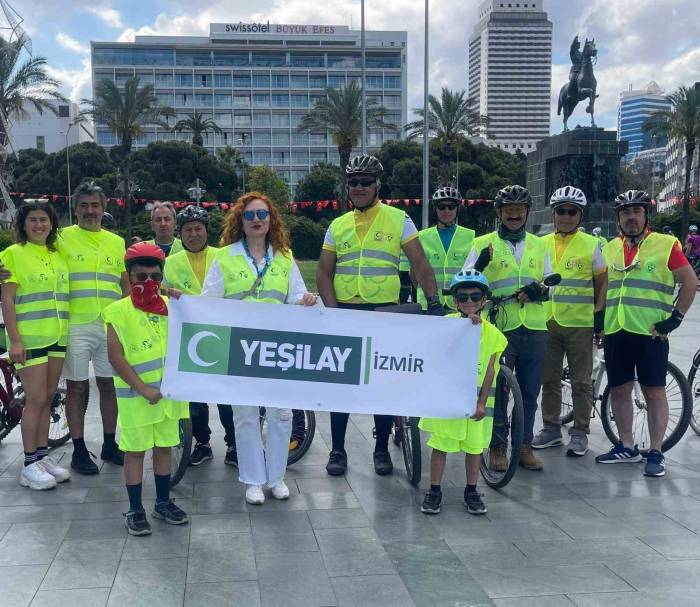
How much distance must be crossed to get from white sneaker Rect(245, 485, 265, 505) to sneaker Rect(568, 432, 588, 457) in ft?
8.63

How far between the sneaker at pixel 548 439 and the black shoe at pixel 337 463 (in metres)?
1.73

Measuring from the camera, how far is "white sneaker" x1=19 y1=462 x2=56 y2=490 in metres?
5.30

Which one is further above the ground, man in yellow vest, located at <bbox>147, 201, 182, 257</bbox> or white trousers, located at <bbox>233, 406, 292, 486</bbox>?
man in yellow vest, located at <bbox>147, 201, 182, 257</bbox>

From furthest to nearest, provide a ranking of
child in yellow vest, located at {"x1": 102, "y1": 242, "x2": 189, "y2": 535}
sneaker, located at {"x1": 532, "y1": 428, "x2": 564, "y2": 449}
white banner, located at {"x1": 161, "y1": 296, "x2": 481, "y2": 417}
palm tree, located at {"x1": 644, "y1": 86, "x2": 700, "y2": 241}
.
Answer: palm tree, located at {"x1": 644, "y1": 86, "x2": 700, "y2": 241}
sneaker, located at {"x1": 532, "y1": 428, "x2": 564, "y2": 449}
white banner, located at {"x1": 161, "y1": 296, "x2": 481, "y2": 417}
child in yellow vest, located at {"x1": 102, "y1": 242, "x2": 189, "y2": 535}

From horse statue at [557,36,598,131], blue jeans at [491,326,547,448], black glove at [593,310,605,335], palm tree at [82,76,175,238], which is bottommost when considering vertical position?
blue jeans at [491,326,547,448]

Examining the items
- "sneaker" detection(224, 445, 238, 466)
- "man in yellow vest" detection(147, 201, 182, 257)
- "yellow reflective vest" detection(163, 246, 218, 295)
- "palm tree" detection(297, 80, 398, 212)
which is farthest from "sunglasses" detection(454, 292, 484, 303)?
"palm tree" detection(297, 80, 398, 212)

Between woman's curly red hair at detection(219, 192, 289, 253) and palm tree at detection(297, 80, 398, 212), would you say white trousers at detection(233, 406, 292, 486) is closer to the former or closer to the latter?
woman's curly red hair at detection(219, 192, 289, 253)

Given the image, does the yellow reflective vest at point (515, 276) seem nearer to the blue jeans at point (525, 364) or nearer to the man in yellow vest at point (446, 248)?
the blue jeans at point (525, 364)

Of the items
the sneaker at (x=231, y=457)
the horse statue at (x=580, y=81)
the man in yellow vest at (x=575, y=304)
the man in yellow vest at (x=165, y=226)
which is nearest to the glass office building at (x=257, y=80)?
the horse statue at (x=580, y=81)

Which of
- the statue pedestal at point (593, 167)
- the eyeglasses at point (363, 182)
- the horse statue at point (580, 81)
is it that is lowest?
the eyeglasses at point (363, 182)

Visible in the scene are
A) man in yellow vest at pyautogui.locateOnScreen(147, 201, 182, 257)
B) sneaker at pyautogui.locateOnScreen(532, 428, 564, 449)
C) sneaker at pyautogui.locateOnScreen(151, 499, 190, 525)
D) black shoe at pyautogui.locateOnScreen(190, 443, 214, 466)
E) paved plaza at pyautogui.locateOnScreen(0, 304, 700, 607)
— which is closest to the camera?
paved plaza at pyautogui.locateOnScreen(0, 304, 700, 607)

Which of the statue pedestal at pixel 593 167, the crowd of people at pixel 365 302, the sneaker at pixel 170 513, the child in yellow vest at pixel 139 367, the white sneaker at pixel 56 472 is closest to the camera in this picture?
the child in yellow vest at pixel 139 367

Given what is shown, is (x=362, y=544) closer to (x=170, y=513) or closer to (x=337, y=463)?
(x=170, y=513)

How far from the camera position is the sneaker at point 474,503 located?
15.9 feet
